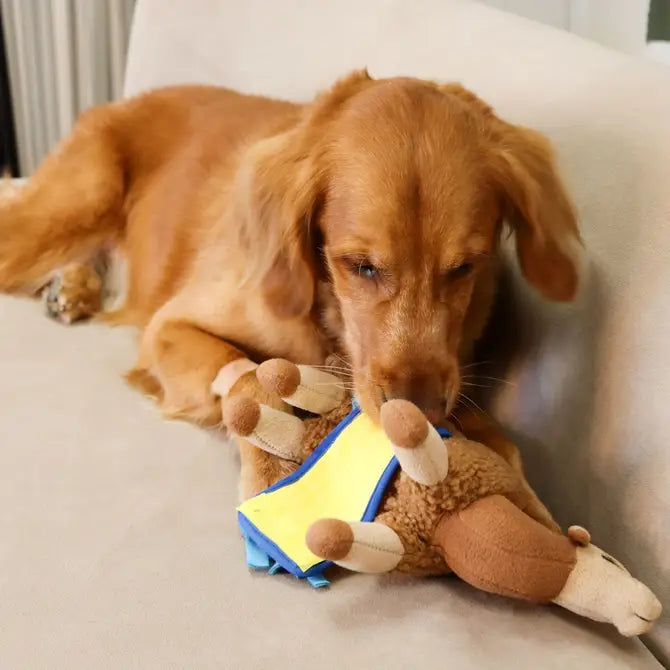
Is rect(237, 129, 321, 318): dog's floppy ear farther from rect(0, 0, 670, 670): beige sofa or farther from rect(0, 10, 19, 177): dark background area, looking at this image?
rect(0, 10, 19, 177): dark background area

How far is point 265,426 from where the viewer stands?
127 cm

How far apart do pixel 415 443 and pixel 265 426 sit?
12.5 inches

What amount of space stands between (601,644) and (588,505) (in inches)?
10.5

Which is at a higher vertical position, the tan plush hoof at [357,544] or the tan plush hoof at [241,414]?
the tan plush hoof at [241,414]

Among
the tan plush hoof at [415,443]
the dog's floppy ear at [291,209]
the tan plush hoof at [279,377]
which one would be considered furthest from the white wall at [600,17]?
the tan plush hoof at [415,443]

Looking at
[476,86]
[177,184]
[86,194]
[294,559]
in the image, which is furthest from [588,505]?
[86,194]

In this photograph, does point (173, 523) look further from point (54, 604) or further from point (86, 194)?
point (86, 194)

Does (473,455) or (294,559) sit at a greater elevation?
(473,455)

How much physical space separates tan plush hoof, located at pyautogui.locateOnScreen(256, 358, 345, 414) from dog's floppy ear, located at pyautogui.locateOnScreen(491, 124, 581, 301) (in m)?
0.40

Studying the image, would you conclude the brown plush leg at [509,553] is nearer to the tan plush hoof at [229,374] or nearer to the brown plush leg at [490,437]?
the brown plush leg at [490,437]

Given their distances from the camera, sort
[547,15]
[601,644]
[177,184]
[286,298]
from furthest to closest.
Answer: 1. [547,15]
2. [177,184]
3. [286,298]
4. [601,644]

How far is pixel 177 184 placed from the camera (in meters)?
2.21

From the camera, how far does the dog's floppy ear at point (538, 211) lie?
1.34 m

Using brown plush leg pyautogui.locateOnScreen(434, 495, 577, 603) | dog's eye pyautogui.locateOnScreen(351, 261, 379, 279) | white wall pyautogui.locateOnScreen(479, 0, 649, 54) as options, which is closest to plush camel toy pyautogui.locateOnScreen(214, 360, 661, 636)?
brown plush leg pyautogui.locateOnScreen(434, 495, 577, 603)
